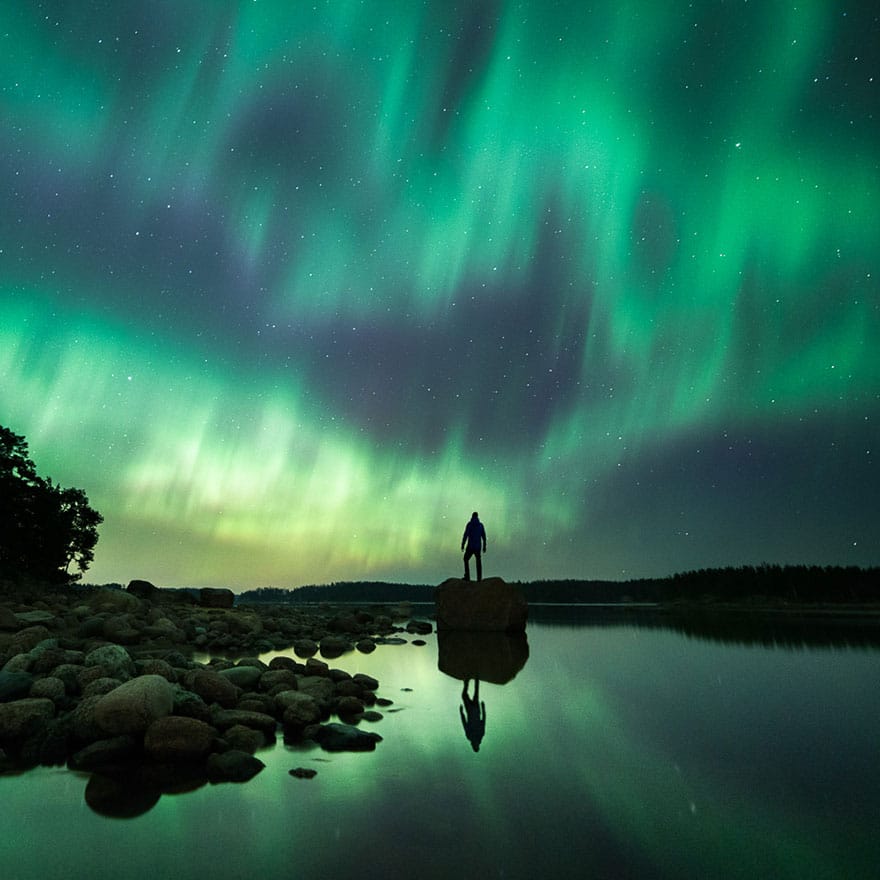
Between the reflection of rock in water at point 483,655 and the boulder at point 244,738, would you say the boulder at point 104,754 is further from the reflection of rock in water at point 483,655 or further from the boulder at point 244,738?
the reflection of rock in water at point 483,655

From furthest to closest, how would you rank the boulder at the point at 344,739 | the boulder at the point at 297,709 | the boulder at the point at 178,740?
the boulder at the point at 297,709 → the boulder at the point at 344,739 → the boulder at the point at 178,740

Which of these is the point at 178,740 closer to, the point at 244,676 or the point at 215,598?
the point at 244,676

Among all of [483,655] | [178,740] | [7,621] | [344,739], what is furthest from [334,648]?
[178,740]

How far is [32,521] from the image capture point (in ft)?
139

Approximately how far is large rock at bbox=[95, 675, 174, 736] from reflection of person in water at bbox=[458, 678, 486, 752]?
3.31m

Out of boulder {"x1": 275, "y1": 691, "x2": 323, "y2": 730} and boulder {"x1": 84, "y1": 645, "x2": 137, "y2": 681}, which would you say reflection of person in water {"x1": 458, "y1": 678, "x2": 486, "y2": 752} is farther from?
boulder {"x1": 84, "y1": 645, "x2": 137, "y2": 681}

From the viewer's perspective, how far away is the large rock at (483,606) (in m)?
20.5

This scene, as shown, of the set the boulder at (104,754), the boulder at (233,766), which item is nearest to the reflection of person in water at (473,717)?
the boulder at (233,766)

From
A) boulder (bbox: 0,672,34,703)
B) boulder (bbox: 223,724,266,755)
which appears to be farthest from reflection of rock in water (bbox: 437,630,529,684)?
boulder (bbox: 0,672,34,703)

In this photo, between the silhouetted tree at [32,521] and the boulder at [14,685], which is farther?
the silhouetted tree at [32,521]

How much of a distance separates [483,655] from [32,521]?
139ft

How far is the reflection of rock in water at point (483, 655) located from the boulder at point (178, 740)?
5249 mm

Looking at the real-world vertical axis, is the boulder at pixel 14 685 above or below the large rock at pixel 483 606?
below

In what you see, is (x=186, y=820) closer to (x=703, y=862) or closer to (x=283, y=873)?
(x=283, y=873)
